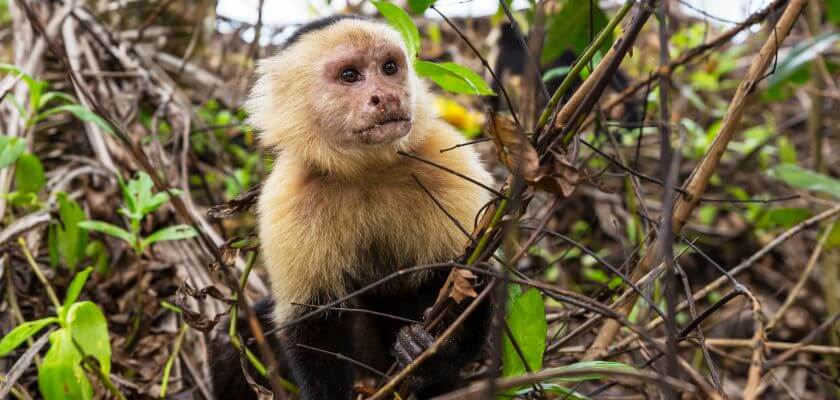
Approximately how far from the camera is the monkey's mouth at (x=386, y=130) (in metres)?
2.12

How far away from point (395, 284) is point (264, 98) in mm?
821

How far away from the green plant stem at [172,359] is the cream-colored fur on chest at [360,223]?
45cm

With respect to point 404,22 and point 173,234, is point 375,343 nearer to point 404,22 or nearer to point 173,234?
point 173,234

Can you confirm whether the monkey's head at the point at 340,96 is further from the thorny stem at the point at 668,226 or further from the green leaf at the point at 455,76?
the thorny stem at the point at 668,226

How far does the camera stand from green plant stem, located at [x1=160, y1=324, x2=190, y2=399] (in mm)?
2298

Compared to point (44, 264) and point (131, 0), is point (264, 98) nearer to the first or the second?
point (44, 264)

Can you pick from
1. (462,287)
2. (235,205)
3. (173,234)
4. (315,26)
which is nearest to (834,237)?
(462,287)

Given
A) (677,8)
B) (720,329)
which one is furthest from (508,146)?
(677,8)

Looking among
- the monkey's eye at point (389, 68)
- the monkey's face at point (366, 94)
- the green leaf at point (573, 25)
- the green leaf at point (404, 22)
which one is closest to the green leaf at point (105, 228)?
the monkey's face at point (366, 94)

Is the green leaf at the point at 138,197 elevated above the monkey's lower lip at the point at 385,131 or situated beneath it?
situated beneath

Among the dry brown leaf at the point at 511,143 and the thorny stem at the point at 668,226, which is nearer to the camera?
the thorny stem at the point at 668,226

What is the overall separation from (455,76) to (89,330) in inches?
46.7

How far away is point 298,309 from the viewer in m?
2.16

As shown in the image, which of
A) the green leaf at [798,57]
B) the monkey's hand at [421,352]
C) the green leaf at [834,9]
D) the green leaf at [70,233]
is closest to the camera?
the green leaf at [798,57]
